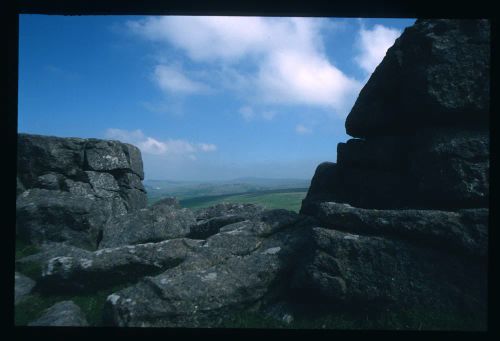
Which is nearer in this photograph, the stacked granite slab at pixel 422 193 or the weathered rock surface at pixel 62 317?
the weathered rock surface at pixel 62 317

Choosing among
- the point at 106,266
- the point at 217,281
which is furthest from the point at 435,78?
the point at 106,266

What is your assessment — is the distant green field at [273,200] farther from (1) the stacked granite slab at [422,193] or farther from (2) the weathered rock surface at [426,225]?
(2) the weathered rock surface at [426,225]

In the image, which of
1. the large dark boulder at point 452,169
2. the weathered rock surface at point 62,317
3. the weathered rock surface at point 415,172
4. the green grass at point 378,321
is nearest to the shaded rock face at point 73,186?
the weathered rock surface at point 62,317

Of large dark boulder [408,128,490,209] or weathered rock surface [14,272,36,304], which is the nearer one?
large dark boulder [408,128,490,209]

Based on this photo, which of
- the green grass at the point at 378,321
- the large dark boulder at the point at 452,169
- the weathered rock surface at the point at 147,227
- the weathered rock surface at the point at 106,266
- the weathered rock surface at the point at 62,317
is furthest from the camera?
the weathered rock surface at the point at 147,227

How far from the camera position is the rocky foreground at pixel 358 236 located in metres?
10.5

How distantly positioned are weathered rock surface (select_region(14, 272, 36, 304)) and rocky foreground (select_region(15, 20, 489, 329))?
2.3 inches

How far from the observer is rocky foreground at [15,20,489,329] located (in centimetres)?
1052

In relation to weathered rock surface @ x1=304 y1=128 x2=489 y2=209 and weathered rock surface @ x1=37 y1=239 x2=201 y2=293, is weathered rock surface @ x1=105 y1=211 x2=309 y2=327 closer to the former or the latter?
weathered rock surface @ x1=37 y1=239 x2=201 y2=293

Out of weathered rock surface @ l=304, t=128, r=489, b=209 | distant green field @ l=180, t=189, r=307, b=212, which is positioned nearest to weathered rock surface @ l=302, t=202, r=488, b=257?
weathered rock surface @ l=304, t=128, r=489, b=209

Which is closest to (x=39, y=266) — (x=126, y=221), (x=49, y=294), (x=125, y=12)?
(x=49, y=294)

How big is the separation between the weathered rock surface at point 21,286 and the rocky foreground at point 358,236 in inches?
2.3

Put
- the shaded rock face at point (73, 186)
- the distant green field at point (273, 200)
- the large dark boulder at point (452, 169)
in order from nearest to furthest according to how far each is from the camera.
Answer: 1. the large dark boulder at point (452, 169)
2. the shaded rock face at point (73, 186)
3. the distant green field at point (273, 200)

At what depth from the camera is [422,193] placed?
41.4 feet
